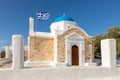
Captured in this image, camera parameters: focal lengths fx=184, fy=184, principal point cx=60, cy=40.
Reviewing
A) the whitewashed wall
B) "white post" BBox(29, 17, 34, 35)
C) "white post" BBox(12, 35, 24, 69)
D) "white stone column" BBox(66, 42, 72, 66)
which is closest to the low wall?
the whitewashed wall

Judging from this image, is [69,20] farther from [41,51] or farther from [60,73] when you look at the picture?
[60,73]

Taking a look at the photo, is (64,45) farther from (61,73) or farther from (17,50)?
(17,50)

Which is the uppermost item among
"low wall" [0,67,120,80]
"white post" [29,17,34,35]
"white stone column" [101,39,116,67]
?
"white post" [29,17,34,35]

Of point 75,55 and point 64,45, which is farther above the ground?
point 64,45

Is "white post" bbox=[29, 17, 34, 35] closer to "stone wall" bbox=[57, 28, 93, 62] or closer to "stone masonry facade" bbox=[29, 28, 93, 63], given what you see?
"stone masonry facade" bbox=[29, 28, 93, 63]

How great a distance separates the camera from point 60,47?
19719mm

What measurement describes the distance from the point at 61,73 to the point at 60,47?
35.2ft

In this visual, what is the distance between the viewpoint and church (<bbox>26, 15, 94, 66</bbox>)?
19438 mm

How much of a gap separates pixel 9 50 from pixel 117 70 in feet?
72.0

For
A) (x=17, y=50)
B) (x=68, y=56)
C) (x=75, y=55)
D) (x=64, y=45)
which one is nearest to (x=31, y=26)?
(x=64, y=45)

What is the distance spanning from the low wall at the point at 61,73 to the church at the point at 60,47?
29.7 feet

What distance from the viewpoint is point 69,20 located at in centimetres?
2316

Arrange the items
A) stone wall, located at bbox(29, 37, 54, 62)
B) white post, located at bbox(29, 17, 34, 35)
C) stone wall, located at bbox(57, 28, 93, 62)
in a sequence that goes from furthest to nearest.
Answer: white post, located at bbox(29, 17, 34, 35) → stone wall, located at bbox(57, 28, 93, 62) → stone wall, located at bbox(29, 37, 54, 62)

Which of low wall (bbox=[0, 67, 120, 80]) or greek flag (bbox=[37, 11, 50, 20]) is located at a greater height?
greek flag (bbox=[37, 11, 50, 20])
